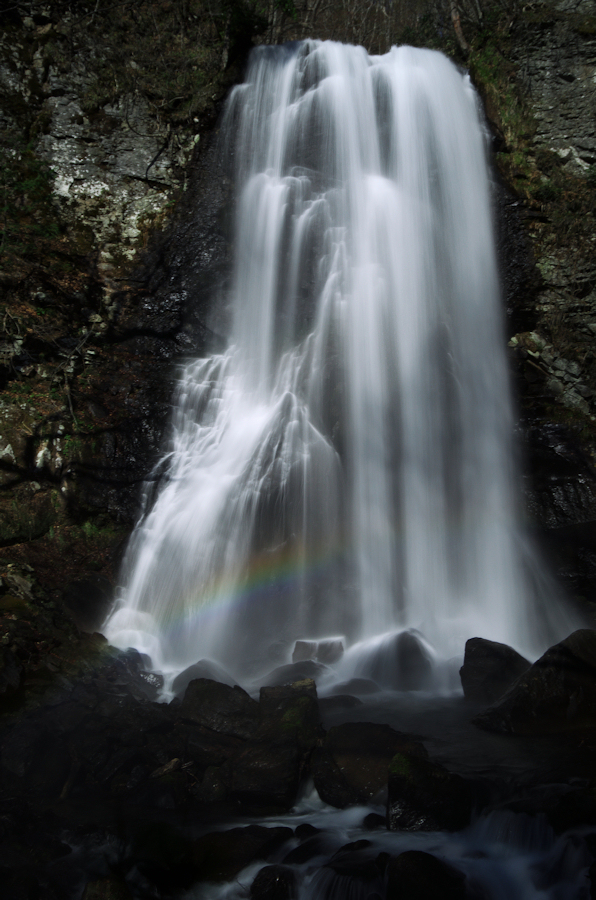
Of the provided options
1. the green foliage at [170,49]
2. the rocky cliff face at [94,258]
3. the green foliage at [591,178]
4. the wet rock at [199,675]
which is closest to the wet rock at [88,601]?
the rocky cliff face at [94,258]

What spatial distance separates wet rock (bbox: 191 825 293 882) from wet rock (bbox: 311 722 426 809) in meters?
0.61

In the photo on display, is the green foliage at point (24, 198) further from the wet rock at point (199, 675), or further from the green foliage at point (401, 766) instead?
the green foliage at point (401, 766)

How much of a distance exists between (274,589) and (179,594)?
1.61 m

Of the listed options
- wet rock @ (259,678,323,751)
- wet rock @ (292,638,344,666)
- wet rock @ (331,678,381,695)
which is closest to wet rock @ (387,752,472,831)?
wet rock @ (259,678,323,751)

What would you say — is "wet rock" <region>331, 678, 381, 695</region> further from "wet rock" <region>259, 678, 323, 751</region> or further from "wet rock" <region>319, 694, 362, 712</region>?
"wet rock" <region>259, 678, 323, 751</region>

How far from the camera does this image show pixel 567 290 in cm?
1172

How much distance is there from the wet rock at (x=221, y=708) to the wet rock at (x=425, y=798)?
1831 mm

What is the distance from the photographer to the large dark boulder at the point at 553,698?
5.66 metres

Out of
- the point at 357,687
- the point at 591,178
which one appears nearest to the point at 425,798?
the point at 357,687

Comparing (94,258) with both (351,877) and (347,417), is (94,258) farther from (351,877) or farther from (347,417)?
(351,877)

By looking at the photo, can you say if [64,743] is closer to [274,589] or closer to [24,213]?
[274,589]

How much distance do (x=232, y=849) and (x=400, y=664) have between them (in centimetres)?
399

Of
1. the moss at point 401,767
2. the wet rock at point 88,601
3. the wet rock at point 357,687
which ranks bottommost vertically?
the moss at point 401,767

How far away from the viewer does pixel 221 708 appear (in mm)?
5984
